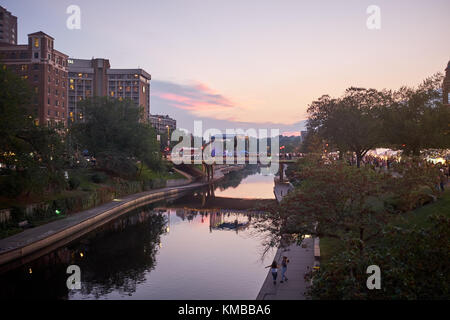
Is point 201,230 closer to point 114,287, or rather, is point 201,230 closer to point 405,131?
point 114,287

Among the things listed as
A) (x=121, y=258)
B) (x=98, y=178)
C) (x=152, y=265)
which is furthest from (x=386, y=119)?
(x=98, y=178)

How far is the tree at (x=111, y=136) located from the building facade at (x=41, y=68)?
81.2 feet

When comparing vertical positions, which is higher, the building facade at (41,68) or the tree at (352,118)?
the building facade at (41,68)

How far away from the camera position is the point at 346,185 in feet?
78.1

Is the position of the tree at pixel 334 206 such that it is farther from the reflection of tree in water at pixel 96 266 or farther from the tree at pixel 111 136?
the tree at pixel 111 136

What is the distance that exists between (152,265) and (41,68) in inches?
3310

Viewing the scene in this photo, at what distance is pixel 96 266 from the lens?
35.0m

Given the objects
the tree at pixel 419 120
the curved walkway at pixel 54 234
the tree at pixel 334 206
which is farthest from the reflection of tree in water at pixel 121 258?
the tree at pixel 419 120

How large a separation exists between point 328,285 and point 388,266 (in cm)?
252

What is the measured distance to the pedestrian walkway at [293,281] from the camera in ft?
76.9

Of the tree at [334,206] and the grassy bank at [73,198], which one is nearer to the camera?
the tree at [334,206]

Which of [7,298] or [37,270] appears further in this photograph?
[37,270]
